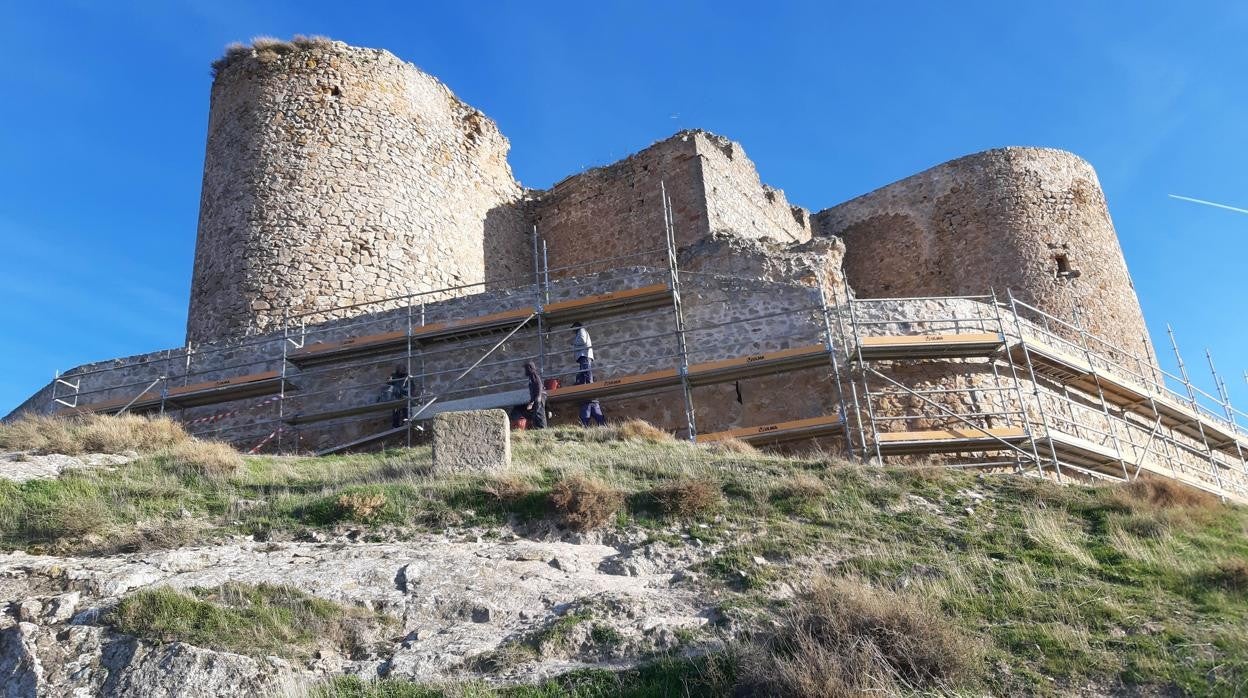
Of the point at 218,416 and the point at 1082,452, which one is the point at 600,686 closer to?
the point at 1082,452

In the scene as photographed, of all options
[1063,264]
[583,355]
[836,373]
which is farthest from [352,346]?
[1063,264]

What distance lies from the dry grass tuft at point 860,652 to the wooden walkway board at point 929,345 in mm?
6985

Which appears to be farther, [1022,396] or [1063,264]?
[1063,264]

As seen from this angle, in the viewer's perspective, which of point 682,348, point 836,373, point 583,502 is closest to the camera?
point 583,502

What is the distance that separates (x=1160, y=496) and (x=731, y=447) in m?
4.08

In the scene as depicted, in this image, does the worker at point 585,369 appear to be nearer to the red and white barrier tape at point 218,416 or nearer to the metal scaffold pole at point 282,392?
the metal scaffold pole at point 282,392

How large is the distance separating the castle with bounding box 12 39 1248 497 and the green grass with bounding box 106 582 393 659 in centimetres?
691

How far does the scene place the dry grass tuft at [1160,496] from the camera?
8.81 metres

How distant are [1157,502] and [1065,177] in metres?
14.4

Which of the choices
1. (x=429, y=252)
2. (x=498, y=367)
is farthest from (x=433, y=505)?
(x=429, y=252)

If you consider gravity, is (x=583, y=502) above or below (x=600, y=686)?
above

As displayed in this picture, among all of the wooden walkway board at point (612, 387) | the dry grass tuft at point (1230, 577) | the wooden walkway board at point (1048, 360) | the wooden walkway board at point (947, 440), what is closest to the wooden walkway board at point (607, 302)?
the wooden walkway board at point (612, 387)

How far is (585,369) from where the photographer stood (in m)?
13.5

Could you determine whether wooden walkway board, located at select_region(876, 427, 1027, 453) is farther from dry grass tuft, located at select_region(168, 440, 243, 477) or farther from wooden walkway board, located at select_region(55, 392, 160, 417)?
wooden walkway board, located at select_region(55, 392, 160, 417)
